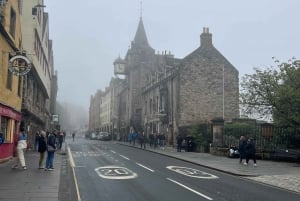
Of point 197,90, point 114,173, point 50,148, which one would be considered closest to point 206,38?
point 197,90

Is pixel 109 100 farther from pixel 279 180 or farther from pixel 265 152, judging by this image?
pixel 279 180

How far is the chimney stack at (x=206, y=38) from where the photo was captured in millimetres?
45719

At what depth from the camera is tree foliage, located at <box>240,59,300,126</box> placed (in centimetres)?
2384

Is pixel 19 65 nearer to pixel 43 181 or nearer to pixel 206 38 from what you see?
pixel 43 181

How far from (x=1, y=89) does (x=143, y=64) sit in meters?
51.9

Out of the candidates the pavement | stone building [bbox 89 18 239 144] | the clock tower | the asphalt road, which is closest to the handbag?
the pavement

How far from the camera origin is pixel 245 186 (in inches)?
546

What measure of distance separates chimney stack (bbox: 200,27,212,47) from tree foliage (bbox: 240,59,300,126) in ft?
53.7

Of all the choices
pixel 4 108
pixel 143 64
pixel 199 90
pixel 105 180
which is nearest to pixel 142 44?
pixel 143 64

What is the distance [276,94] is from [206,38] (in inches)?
861

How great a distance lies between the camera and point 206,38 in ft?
150

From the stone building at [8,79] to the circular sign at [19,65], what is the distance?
68 cm

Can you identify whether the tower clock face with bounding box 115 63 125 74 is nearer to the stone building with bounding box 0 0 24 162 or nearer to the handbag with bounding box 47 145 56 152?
the stone building with bounding box 0 0 24 162

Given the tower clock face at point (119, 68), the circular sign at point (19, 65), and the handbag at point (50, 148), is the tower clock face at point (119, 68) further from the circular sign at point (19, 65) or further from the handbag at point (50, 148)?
the handbag at point (50, 148)
